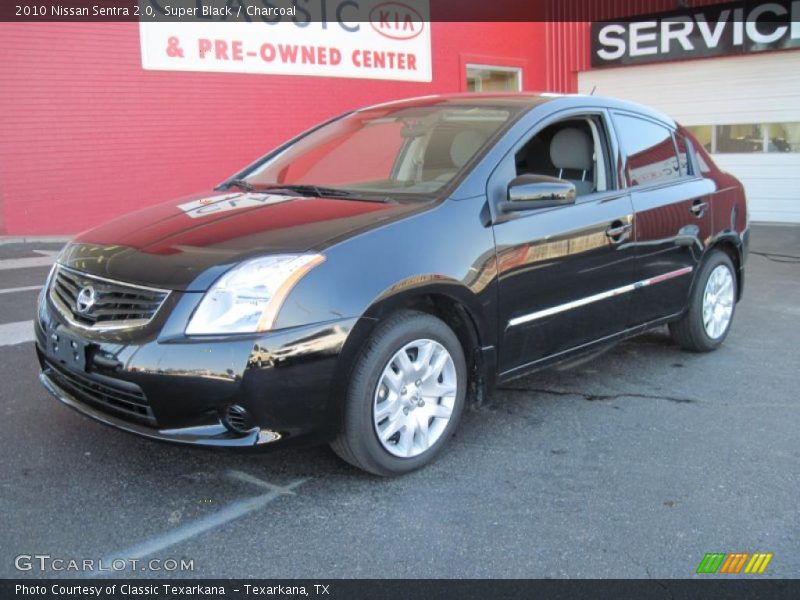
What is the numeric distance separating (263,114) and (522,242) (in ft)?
31.8

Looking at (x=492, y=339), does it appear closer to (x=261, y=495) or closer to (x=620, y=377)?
(x=261, y=495)

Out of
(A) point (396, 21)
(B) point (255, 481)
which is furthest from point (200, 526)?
(A) point (396, 21)

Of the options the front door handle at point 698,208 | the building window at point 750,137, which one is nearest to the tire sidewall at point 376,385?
the front door handle at point 698,208

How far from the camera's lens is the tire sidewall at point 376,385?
10.1 feet

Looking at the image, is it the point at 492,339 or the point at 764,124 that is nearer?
the point at 492,339

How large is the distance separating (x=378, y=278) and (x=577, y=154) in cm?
191

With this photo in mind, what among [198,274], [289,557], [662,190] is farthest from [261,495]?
[662,190]

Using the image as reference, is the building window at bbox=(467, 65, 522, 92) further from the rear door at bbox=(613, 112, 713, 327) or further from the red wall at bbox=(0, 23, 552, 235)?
the rear door at bbox=(613, 112, 713, 327)

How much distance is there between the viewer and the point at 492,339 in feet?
11.8

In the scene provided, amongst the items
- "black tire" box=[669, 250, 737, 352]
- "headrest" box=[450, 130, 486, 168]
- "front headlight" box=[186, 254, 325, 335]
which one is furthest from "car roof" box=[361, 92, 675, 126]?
"front headlight" box=[186, 254, 325, 335]

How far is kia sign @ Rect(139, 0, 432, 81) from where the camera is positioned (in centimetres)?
1148

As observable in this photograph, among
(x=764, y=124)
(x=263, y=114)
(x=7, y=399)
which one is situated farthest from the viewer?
(x=764, y=124)

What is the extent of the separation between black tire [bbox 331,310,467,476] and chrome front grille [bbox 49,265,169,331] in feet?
2.67
